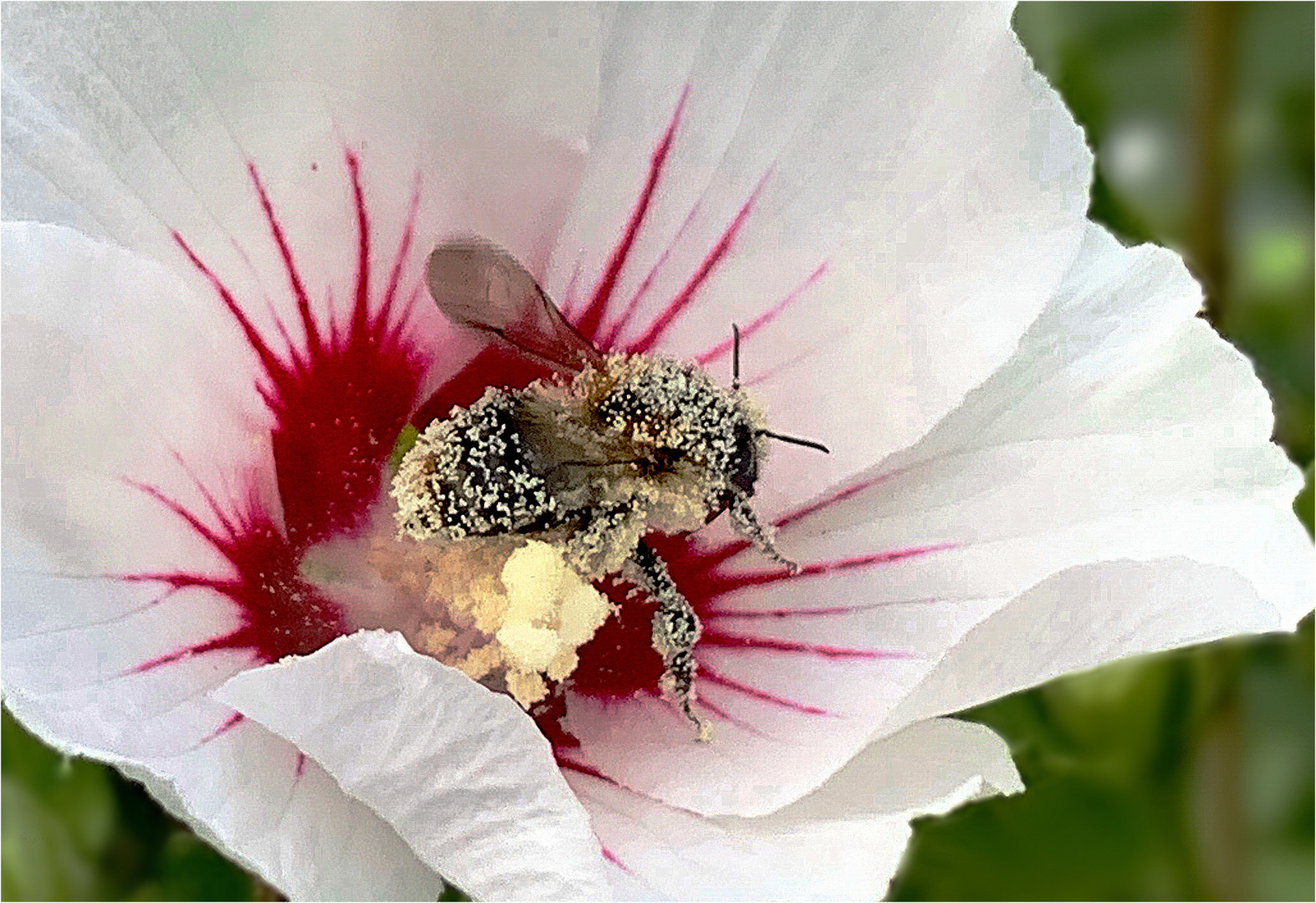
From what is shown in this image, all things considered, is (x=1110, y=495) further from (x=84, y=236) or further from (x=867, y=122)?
(x=84, y=236)

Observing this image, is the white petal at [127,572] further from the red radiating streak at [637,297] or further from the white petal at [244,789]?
the red radiating streak at [637,297]

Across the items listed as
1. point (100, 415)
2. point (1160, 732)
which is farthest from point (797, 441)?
point (1160, 732)

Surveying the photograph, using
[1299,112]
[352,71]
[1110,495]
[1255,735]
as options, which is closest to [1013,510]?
[1110,495]

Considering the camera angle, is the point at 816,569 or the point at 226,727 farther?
the point at 816,569

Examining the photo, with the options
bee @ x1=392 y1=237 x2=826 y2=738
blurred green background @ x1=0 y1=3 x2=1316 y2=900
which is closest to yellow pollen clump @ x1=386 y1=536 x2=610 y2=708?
bee @ x1=392 y1=237 x2=826 y2=738

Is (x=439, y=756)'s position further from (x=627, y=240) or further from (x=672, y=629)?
(x=627, y=240)

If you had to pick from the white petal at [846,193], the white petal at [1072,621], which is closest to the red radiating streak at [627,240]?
the white petal at [846,193]
